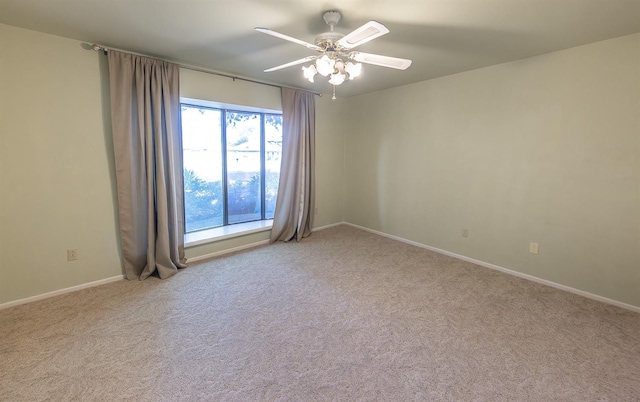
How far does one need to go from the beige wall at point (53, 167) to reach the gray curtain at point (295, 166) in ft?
6.52

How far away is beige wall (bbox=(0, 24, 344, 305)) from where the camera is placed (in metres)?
2.30

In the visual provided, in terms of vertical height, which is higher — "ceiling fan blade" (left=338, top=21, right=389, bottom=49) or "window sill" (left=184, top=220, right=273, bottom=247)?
"ceiling fan blade" (left=338, top=21, right=389, bottom=49)

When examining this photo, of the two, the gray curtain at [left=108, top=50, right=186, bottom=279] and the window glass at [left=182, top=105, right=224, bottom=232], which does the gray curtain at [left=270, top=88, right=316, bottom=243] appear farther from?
the gray curtain at [left=108, top=50, right=186, bottom=279]

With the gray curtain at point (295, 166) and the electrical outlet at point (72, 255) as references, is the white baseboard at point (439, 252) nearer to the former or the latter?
the electrical outlet at point (72, 255)

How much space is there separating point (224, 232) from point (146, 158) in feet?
4.43

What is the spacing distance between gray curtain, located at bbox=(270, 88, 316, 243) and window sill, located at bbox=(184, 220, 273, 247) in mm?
245

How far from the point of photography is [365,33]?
5.25ft

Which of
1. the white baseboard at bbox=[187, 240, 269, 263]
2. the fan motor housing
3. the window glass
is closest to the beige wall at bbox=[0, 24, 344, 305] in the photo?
the white baseboard at bbox=[187, 240, 269, 263]

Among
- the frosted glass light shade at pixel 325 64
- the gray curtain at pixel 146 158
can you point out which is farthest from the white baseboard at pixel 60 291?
the frosted glass light shade at pixel 325 64

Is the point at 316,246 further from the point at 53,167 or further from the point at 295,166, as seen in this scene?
the point at 53,167

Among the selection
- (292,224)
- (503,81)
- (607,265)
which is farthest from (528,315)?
(292,224)

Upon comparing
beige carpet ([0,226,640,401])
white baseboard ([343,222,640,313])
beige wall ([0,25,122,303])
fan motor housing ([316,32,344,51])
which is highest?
fan motor housing ([316,32,344,51])

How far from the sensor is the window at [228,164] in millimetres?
3742

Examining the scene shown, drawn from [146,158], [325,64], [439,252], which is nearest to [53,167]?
[146,158]
